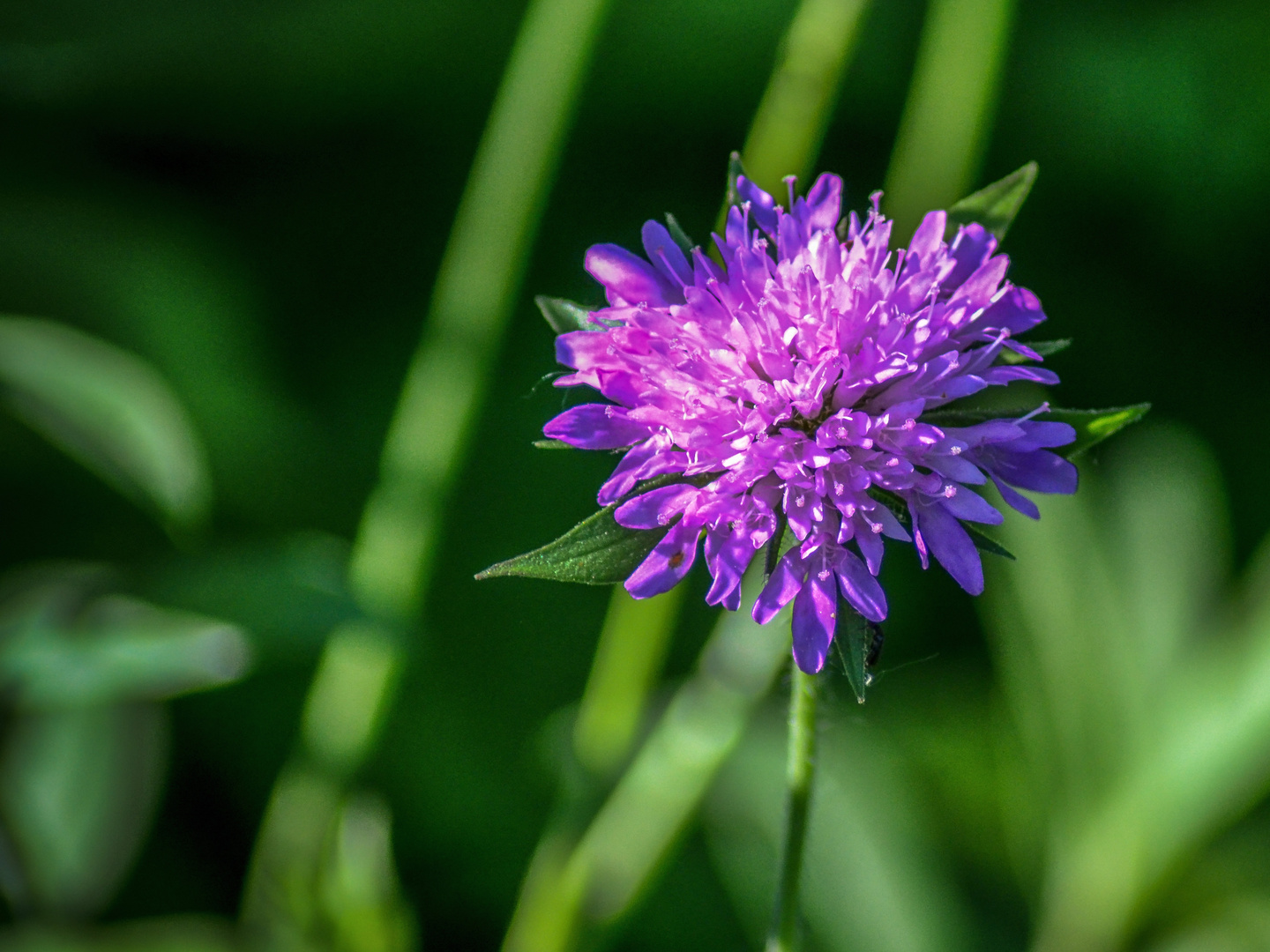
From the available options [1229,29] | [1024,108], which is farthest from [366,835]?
[1229,29]

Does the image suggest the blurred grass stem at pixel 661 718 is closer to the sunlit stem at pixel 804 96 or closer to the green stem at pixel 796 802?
the sunlit stem at pixel 804 96

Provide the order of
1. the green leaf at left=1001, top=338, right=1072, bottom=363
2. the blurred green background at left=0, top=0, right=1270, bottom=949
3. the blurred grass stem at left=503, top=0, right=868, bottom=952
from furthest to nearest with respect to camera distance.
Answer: the blurred green background at left=0, top=0, right=1270, bottom=949
the blurred grass stem at left=503, top=0, right=868, bottom=952
the green leaf at left=1001, top=338, right=1072, bottom=363

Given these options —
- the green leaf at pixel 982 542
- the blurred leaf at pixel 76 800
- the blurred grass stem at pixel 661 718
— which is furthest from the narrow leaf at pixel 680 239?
the blurred leaf at pixel 76 800

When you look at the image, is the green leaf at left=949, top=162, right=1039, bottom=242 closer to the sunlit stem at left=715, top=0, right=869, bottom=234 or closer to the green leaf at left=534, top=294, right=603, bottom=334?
the green leaf at left=534, top=294, right=603, bottom=334

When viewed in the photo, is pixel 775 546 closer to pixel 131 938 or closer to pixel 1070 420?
pixel 1070 420

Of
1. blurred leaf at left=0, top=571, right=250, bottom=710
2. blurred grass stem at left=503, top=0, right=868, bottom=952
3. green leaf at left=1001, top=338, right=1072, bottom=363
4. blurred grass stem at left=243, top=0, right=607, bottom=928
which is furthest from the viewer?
blurred grass stem at left=243, top=0, right=607, bottom=928

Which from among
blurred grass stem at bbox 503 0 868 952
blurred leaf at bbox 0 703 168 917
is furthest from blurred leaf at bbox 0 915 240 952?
blurred grass stem at bbox 503 0 868 952

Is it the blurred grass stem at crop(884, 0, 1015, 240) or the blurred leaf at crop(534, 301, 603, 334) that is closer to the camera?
the blurred leaf at crop(534, 301, 603, 334)

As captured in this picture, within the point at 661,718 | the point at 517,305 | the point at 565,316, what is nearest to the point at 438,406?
the point at 517,305
